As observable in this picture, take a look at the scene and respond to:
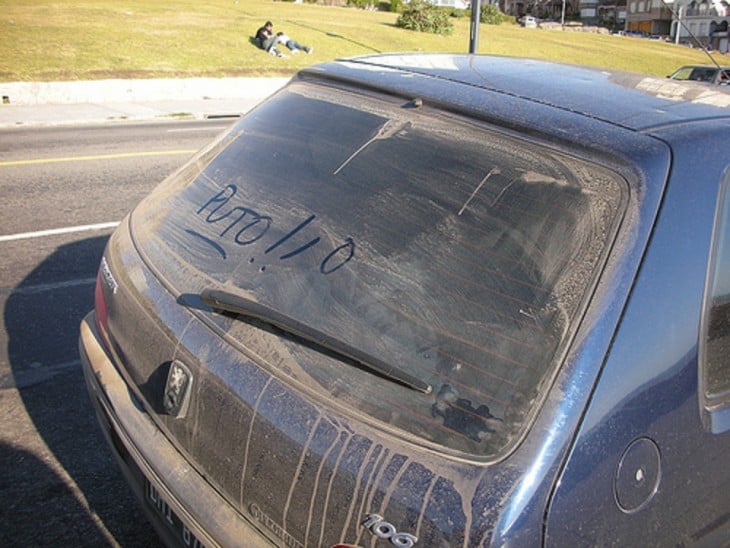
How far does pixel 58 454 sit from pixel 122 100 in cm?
1548

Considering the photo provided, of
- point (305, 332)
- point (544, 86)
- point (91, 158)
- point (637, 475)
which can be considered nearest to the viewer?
point (637, 475)

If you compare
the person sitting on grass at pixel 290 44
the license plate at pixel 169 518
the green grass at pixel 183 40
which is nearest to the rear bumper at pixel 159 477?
the license plate at pixel 169 518

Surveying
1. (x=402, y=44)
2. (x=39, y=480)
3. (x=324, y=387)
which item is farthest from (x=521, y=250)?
(x=402, y=44)

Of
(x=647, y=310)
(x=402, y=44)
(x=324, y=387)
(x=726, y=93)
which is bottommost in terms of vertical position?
(x=402, y=44)

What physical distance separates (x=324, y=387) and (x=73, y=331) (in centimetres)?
322

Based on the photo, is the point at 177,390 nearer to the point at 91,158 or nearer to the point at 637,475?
the point at 637,475

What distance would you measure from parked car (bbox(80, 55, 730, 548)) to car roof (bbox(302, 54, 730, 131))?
21mm

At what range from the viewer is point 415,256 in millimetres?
1937

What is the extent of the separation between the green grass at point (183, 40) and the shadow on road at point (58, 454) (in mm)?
14059

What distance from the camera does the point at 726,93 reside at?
276cm

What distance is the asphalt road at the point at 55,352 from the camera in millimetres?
2928

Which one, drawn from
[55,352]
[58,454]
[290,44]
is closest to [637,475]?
[58,454]

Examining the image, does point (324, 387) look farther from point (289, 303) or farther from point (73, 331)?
point (73, 331)

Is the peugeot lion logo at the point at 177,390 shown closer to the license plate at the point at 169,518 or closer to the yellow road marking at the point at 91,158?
the license plate at the point at 169,518
